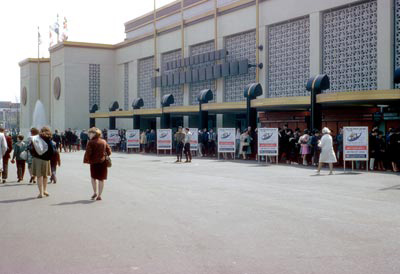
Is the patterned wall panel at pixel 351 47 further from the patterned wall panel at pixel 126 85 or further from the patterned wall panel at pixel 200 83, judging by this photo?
the patterned wall panel at pixel 126 85

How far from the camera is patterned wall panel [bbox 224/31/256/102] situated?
1447 inches

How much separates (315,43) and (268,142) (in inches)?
346

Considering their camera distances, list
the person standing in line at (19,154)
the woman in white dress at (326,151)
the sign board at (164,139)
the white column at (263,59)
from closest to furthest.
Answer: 1. the person standing in line at (19,154)
2. the woman in white dress at (326,151)
3. the sign board at (164,139)
4. the white column at (263,59)

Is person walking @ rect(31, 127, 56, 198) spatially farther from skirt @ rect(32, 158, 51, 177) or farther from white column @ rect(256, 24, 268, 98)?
white column @ rect(256, 24, 268, 98)

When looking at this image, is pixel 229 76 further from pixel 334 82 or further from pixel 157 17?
pixel 157 17

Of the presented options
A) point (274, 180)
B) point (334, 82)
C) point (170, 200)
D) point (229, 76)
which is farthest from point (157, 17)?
point (170, 200)

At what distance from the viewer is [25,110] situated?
7506 cm

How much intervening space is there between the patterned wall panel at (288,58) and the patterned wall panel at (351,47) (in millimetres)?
1756

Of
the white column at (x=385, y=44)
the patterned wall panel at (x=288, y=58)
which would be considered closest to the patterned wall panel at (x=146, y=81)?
the patterned wall panel at (x=288, y=58)

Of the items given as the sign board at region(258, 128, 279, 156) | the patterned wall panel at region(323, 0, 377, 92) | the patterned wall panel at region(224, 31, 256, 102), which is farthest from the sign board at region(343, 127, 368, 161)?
the patterned wall panel at region(224, 31, 256, 102)

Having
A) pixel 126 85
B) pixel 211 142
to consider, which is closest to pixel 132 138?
pixel 211 142

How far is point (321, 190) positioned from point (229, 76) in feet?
85.4

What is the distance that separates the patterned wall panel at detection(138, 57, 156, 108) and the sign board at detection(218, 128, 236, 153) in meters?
22.3

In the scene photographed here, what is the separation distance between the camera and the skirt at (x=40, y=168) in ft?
41.0
